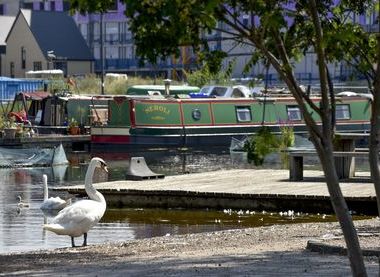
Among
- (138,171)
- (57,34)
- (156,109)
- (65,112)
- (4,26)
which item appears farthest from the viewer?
(4,26)

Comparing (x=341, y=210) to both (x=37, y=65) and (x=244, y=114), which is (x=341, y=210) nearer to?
(x=244, y=114)

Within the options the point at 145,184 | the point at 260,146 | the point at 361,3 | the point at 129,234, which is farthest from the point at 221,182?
the point at 260,146

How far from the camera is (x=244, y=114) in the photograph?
1992 inches

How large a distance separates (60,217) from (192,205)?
573 centimetres

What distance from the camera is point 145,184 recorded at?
23.7 metres

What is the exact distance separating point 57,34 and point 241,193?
6568 cm

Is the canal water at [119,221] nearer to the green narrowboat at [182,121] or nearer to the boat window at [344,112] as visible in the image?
the green narrowboat at [182,121]

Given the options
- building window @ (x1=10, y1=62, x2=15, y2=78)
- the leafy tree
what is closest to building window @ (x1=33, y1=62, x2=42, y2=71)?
building window @ (x1=10, y1=62, x2=15, y2=78)

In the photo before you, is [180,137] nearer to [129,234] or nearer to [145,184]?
[145,184]

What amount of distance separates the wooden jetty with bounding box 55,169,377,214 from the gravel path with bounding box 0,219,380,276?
3.69m

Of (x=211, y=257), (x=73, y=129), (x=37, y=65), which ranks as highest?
(x=37, y=65)

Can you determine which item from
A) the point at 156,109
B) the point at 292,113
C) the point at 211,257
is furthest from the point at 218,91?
the point at 211,257

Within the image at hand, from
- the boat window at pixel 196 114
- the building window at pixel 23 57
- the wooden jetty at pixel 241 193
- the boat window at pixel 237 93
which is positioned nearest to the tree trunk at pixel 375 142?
the wooden jetty at pixel 241 193

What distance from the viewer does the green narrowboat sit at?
48281 mm
